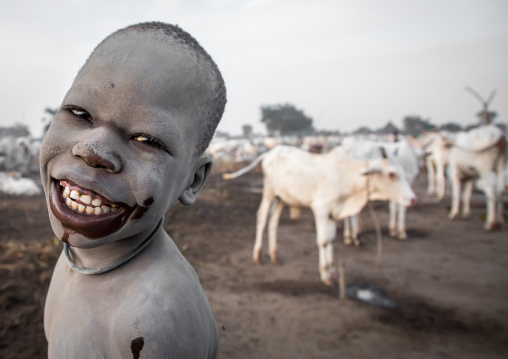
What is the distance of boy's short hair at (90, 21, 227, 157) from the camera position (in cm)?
108

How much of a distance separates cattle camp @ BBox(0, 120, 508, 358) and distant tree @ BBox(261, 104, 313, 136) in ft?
132

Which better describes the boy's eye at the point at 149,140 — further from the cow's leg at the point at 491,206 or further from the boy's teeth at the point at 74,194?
the cow's leg at the point at 491,206

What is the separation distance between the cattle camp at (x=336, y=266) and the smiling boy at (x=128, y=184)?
254cm

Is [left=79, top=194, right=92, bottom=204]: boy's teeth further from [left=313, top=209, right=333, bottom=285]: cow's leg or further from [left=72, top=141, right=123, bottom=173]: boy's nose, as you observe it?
[left=313, top=209, right=333, bottom=285]: cow's leg

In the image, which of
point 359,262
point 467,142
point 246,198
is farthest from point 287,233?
point 467,142

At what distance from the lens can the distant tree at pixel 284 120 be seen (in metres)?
48.7

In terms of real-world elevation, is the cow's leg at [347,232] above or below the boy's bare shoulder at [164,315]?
below

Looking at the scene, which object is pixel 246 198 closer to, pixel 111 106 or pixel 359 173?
pixel 359 173

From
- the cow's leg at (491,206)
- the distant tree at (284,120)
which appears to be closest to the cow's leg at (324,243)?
the cow's leg at (491,206)

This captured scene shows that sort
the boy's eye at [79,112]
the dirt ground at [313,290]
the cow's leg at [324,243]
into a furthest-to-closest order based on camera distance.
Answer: the cow's leg at [324,243]
the dirt ground at [313,290]
the boy's eye at [79,112]

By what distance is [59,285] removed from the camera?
126 cm

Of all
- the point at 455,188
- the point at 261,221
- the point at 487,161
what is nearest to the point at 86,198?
the point at 261,221

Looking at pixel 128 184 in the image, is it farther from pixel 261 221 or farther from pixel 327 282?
pixel 261 221

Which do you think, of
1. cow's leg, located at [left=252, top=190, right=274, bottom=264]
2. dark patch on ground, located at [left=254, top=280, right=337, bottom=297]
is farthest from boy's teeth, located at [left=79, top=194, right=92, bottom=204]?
cow's leg, located at [left=252, top=190, right=274, bottom=264]
